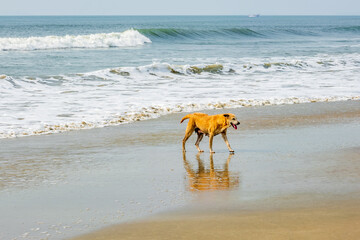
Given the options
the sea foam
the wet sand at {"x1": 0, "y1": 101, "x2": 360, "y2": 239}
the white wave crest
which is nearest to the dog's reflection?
the wet sand at {"x1": 0, "y1": 101, "x2": 360, "y2": 239}

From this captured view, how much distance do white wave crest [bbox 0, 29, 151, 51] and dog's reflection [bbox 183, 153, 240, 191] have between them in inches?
1355

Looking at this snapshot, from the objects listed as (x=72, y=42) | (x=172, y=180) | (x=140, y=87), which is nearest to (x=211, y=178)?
(x=172, y=180)

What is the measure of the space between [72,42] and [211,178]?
3938cm

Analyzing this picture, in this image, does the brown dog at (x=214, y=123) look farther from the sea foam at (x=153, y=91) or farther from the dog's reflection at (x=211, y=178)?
the sea foam at (x=153, y=91)

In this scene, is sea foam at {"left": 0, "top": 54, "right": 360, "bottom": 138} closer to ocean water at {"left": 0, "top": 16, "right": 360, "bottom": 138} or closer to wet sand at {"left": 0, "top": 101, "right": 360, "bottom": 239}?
ocean water at {"left": 0, "top": 16, "right": 360, "bottom": 138}

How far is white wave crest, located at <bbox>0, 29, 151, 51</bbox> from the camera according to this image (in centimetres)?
4206

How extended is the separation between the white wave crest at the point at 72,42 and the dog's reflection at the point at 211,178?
3442cm

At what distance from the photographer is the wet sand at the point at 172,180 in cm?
599

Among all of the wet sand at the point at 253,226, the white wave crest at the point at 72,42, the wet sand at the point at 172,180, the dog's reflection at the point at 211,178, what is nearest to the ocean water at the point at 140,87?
the wet sand at the point at 172,180

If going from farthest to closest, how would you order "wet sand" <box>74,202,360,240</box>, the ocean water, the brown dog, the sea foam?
the ocean water, the sea foam, the brown dog, "wet sand" <box>74,202,360,240</box>

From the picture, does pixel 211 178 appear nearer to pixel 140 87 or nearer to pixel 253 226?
pixel 253 226

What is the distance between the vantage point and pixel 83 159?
9.21 m

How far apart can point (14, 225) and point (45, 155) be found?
376cm

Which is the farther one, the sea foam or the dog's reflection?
the sea foam
